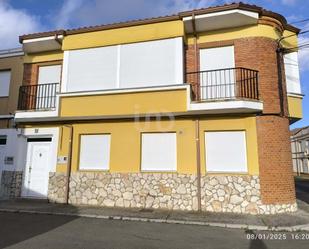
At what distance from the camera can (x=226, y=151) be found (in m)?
10.7

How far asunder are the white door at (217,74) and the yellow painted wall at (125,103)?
55.3 inches

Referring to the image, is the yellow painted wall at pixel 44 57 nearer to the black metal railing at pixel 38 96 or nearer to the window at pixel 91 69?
the window at pixel 91 69

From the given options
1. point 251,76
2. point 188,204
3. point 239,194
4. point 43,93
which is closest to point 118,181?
point 188,204

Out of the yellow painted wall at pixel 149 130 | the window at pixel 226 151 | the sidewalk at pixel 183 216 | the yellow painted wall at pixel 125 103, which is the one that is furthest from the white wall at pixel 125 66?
the sidewalk at pixel 183 216

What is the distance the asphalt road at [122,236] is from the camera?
658cm

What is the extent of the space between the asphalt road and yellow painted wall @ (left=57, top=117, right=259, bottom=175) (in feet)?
9.38

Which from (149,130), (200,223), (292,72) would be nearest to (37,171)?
(149,130)

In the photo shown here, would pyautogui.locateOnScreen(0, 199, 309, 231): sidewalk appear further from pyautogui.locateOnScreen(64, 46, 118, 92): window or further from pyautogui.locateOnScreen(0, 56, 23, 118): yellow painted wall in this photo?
pyautogui.locateOnScreen(64, 46, 118, 92): window

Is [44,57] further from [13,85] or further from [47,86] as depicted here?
[13,85]

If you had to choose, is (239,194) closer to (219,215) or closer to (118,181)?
(219,215)

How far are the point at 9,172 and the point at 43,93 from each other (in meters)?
3.81

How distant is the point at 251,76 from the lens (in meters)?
10.9

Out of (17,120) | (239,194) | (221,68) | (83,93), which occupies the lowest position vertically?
(239,194)

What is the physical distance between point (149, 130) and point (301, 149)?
3208cm
